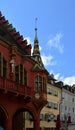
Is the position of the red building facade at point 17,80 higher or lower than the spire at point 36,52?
lower

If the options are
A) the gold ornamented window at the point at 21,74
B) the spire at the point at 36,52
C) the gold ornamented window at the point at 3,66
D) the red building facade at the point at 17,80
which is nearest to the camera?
the red building facade at the point at 17,80

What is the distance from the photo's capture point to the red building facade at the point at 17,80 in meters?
38.5

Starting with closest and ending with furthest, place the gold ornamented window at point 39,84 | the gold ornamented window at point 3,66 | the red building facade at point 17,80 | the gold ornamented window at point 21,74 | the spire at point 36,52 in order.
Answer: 1. the red building facade at point 17,80
2. the gold ornamented window at point 3,66
3. the gold ornamented window at point 21,74
4. the gold ornamented window at point 39,84
5. the spire at point 36,52

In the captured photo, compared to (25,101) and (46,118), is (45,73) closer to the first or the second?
(25,101)

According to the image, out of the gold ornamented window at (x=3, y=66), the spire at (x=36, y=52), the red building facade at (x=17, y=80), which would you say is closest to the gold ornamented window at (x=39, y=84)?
the red building facade at (x=17, y=80)

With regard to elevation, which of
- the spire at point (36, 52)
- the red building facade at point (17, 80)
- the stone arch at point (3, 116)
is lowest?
the stone arch at point (3, 116)

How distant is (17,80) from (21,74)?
142cm

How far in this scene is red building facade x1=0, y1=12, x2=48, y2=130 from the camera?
1514 inches

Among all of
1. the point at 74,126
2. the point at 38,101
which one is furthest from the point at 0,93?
the point at 74,126

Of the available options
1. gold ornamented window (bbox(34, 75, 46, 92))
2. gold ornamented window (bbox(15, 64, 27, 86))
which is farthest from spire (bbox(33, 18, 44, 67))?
gold ornamented window (bbox(15, 64, 27, 86))

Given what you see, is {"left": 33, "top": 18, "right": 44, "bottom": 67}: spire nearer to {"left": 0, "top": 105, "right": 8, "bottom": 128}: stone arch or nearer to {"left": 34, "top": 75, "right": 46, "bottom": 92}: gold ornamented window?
{"left": 34, "top": 75, "right": 46, "bottom": 92}: gold ornamented window

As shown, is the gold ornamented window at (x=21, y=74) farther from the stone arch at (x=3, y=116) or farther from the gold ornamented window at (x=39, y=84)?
the stone arch at (x=3, y=116)

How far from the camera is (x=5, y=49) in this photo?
3991cm

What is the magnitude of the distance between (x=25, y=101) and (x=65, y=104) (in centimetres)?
6183
